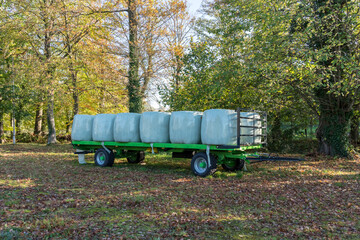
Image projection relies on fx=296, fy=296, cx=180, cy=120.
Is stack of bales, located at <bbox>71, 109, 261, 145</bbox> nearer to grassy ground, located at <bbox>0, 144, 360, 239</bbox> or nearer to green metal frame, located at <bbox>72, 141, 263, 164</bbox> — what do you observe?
green metal frame, located at <bbox>72, 141, 263, 164</bbox>

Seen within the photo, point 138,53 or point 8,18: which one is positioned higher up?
point 8,18

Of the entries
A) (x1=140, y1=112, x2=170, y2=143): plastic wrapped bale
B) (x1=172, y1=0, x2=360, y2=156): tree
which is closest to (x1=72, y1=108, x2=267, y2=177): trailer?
(x1=140, y1=112, x2=170, y2=143): plastic wrapped bale

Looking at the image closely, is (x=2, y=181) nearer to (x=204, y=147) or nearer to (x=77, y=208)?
(x=77, y=208)

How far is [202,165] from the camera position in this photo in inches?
450

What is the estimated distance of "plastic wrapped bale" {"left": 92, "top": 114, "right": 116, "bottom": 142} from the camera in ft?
45.9

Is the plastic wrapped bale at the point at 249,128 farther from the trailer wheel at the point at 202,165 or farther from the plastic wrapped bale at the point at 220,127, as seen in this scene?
the trailer wheel at the point at 202,165

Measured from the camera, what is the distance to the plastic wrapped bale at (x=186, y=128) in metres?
11.5

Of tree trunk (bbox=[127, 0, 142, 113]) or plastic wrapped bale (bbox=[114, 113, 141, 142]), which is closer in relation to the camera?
plastic wrapped bale (bbox=[114, 113, 141, 142])

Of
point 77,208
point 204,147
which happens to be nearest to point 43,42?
point 204,147

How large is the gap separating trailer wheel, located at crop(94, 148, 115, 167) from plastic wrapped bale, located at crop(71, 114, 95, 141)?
942mm

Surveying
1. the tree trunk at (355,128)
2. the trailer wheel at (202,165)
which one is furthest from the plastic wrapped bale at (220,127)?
the tree trunk at (355,128)

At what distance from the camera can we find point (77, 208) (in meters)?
7.05

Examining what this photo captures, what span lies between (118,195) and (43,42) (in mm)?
23578

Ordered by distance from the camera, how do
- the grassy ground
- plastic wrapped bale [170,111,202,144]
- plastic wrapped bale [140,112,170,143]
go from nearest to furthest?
the grassy ground, plastic wrapped bale [170,111,202,144], plastic wrapped bale [140,112,170,143]
